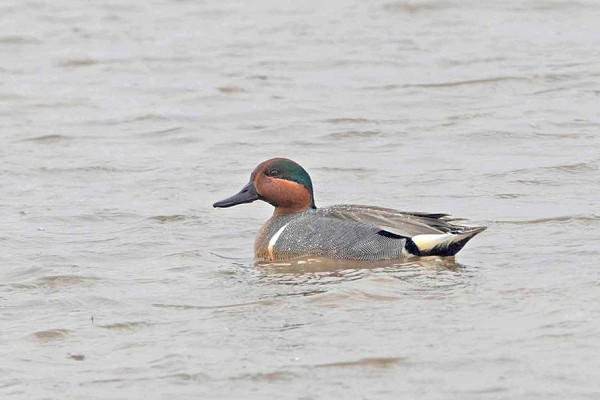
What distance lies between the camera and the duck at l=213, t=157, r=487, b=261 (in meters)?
8.57

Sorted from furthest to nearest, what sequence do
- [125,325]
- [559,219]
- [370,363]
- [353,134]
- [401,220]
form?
1. [353,134]
2. [559,219]
3. [401,220]
4. [125,325]
5. [370,363]

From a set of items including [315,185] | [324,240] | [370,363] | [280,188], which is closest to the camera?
[370,363]

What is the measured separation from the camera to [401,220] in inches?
342

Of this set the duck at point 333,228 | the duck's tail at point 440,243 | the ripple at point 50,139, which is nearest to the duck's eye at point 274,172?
the duck at point 333,228

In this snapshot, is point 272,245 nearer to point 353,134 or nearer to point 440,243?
point 440,243

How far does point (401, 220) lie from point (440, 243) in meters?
0.32

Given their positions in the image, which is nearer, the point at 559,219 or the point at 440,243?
the point at 440,243

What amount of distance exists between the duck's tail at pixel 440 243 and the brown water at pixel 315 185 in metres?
0.12

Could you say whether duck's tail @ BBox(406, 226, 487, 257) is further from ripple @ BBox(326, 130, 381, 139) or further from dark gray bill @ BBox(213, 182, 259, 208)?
ripple @ BBox(326, 130, 381, 139)

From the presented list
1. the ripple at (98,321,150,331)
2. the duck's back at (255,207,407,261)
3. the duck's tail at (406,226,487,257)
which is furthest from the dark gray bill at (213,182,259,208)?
the ripple at (98,321,150,331)

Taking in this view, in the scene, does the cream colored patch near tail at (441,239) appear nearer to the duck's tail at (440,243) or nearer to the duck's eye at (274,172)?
the duck's tail at (440,243)

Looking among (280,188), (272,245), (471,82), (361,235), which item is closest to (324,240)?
(361,235)

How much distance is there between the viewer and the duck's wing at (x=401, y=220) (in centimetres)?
857

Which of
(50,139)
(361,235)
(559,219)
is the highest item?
(361,235)
